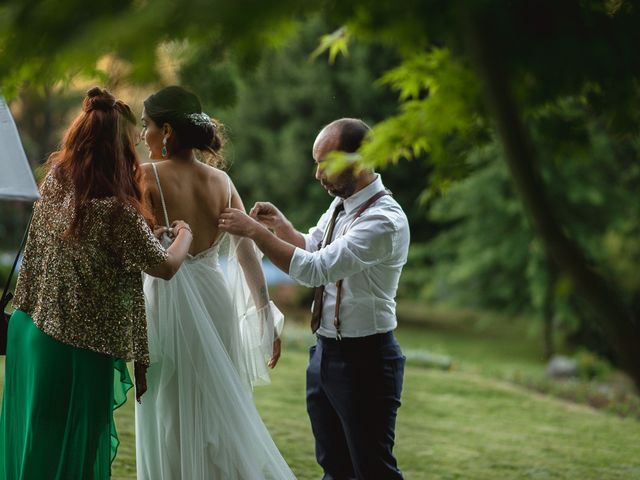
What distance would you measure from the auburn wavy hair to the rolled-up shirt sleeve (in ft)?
2.43

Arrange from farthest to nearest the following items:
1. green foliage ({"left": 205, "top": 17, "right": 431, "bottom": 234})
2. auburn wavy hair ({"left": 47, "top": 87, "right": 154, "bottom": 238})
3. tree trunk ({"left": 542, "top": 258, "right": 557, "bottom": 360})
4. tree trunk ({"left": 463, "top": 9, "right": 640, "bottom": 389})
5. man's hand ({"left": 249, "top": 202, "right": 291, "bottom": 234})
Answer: green foliage ({"left": 205, "top": 17, "right": 431, "bottom": 234}), tree trunk ({"left": 542, "top": 258, "right": 557, "bottom": 360}), man's hand ({"left": 249, "top": 202, "right": 291, "bottom": 234}), auburn wavy hair ({"left": 47, "top": 87, "right": 154, "bottom": 238}), tree trunk ({"left": 463, "top": 9, "right": 640, "bottom": 389})

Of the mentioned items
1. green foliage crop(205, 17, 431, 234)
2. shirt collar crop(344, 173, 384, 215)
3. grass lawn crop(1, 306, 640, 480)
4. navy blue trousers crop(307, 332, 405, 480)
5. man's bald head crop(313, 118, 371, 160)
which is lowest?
grass lawn crop(1, 306, 640, 480)

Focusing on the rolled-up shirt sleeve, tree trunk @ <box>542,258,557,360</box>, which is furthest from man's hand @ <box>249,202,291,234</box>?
tree trunk @ <box>542,258,557,360</box>

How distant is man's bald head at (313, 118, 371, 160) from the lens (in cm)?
392

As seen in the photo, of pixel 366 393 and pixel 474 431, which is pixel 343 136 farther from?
pixel 474 431

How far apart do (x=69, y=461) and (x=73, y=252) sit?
90 centimetres

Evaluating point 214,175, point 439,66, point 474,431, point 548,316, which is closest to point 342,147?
point 214,175

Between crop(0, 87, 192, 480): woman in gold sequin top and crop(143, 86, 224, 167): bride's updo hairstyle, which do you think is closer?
crop(0, 87, 192, 480): woman in gold sequin top

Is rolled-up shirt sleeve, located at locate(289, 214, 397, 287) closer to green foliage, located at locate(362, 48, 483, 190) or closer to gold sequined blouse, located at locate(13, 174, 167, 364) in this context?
gold sequined blouse, located at locate(13, 174, 167, 364)

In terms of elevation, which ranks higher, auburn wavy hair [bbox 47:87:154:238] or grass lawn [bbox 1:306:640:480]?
auburn wavy hair [bbox 47:87:154:238]

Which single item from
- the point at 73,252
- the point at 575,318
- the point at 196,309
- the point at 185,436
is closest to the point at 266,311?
the point at 196,309

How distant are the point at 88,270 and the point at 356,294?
1192mm

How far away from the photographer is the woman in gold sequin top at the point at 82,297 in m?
3.52

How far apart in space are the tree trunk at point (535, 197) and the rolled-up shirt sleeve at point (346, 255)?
4.83ft
